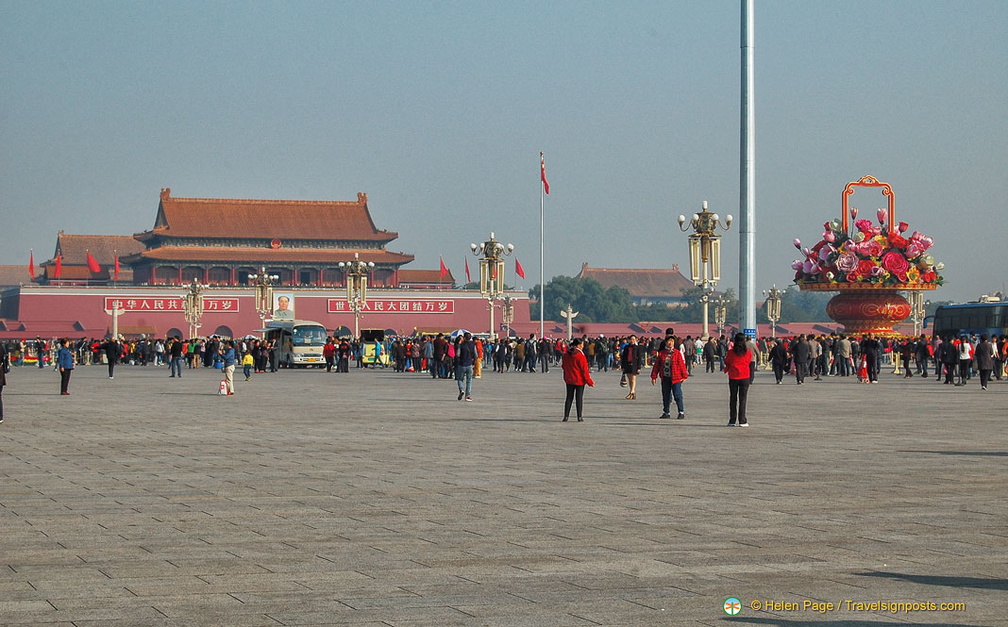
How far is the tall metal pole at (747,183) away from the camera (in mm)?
22156

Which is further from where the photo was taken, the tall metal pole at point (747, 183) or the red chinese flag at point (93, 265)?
the red chinese flag at point (93, 265)

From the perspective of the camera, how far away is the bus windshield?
4288 centimetres

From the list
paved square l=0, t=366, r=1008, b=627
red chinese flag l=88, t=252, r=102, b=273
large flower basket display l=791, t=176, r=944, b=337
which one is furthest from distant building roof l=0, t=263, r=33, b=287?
paved square l=0, t=366, r=1008, b=627

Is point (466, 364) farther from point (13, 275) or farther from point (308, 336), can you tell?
point (13, 275)

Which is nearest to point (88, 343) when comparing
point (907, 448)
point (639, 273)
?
point (907, 448)

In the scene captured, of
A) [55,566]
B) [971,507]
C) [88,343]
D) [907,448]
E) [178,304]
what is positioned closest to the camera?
[55,566]

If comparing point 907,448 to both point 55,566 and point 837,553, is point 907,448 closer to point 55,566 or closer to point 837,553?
point 837,553

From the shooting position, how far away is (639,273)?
4690 inches

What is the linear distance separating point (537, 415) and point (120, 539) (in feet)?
33.5

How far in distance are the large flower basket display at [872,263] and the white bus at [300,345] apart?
1527cm

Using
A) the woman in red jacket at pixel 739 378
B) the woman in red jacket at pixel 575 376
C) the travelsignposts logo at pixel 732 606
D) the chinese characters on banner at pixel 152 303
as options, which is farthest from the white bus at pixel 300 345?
the travelsignposts logo at pixel 732 606

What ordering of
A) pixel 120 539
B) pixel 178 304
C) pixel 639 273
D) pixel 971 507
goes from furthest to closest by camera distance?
pixel 639 273 → pixel 178 304 → pixel 971 507 → pixel 120 539

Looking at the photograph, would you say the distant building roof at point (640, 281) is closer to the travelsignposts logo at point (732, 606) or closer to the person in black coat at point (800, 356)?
the person in black coat at point (800, 356)

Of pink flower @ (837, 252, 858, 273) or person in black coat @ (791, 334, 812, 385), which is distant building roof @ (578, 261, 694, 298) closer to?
pink flower @ (837, 252, 858, 273)
